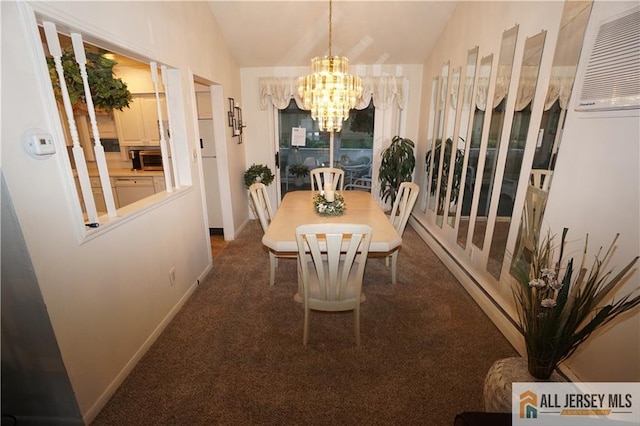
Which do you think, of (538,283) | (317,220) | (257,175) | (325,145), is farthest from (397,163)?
(538,283)

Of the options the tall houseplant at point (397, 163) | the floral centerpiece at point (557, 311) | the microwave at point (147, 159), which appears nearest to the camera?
the floral centerpiece at point (557, 311)

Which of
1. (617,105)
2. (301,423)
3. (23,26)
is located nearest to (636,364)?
(617,105)

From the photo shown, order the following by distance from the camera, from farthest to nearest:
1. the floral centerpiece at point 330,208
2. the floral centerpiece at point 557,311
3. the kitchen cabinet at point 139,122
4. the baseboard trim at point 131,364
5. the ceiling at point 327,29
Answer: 1. the kitchen cabinet at point 139,122
2. the ceiling at point 327,29
3. the floral centerpiece at point 330,208
4. the baseboard trim at point 131,364
5. the floral centerpiece at point 557,311

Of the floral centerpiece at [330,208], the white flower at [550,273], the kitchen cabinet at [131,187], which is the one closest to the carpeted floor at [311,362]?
the floral centerpiece at [330,208]

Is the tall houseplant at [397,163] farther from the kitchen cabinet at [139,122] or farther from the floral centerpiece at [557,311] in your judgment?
the kitchen cabinet at [139,122]

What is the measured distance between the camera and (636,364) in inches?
52.7

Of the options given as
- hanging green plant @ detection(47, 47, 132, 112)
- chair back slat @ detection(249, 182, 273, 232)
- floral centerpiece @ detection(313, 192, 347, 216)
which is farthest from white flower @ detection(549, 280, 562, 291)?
hanging green plant @ detection(47, 47, 132, 112)

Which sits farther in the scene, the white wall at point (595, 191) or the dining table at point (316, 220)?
the dining table at point (316, 220)

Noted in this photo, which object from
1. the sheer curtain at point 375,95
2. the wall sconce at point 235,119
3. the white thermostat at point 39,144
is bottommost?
the white thermostat at point 39,144

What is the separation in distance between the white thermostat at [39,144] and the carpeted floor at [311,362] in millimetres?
1401

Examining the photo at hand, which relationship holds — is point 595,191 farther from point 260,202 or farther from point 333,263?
point 260,202

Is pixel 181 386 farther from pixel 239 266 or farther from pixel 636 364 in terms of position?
pixel 636 364

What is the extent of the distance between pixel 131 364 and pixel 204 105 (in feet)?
9.74

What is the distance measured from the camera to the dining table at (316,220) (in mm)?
2062
